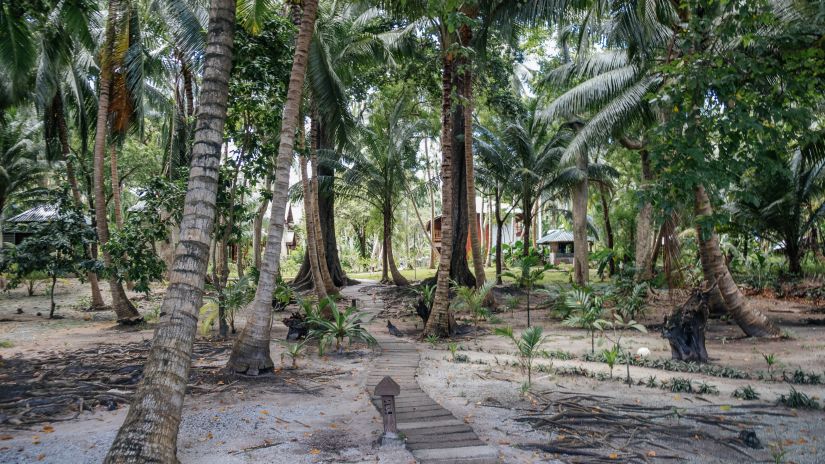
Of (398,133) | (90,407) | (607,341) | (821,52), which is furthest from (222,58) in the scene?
(398,133)

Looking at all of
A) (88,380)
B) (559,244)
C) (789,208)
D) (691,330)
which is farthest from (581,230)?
(559,244)

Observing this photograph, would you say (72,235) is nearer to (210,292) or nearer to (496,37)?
(210,292)

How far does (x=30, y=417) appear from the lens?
513 cm

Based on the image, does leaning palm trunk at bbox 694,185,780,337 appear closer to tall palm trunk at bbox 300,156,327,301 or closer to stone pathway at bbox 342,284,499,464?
stone pathway at bbox 342,284,499,464

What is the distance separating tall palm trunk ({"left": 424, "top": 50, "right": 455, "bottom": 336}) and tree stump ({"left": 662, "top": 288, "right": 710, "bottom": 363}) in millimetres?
3811

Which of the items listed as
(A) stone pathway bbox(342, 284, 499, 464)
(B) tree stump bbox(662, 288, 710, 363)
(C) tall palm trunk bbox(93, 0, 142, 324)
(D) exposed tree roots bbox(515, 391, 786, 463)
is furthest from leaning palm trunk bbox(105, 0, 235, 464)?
(C) tall palm trunk bbox(93, 0, 142, 324)

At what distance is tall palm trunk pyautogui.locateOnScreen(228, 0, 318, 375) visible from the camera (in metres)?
6.77

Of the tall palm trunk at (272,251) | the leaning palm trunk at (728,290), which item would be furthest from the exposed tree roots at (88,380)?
the leaning palm trunk at (728,290)

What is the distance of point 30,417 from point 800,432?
7149 millimetres

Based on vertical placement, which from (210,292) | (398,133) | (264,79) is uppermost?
(398,133)

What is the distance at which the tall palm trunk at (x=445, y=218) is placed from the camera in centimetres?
979

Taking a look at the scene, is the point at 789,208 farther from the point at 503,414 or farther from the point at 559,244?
the point at 559,244

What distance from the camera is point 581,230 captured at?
63.1 feet

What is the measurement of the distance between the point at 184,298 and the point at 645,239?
17.1 meters
